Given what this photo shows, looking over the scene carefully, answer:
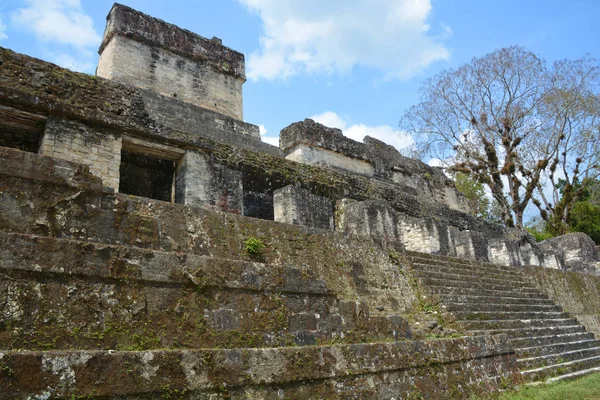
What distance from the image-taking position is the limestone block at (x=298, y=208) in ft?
25.6

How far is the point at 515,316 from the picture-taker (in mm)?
7742

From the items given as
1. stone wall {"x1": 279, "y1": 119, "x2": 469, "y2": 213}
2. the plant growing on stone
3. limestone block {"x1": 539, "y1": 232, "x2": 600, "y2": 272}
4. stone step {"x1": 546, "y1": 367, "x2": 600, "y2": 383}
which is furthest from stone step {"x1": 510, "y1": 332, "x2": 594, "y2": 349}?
limestone block {"x1": 539, "y1": 232, "x2": 600, "y2": 272}

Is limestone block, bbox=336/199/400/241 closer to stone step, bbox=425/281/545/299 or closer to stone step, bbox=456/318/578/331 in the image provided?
stone step, bbox=425/281/545/299

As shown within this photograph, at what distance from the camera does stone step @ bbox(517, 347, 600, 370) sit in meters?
6.29

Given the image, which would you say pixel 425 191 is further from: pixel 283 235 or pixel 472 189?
pixel 472 189

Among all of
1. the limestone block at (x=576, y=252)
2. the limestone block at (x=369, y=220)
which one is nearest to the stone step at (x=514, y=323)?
the limestone block at (x=369, y=220)

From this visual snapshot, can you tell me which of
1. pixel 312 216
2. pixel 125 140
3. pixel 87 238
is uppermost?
pixel 125 140

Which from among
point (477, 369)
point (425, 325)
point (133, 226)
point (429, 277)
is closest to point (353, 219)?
point (429, 277)

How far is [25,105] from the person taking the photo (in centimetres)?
613

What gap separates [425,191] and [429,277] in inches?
365

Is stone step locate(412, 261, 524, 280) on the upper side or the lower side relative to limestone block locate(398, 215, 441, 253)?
lower

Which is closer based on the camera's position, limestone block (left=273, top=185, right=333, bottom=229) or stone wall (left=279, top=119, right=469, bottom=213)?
limestone block (left=273, top=185, right=333, bottom=229)

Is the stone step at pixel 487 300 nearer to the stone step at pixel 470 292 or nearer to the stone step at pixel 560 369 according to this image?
the stone step at pixel 470 292

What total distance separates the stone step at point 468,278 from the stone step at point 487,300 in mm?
442
